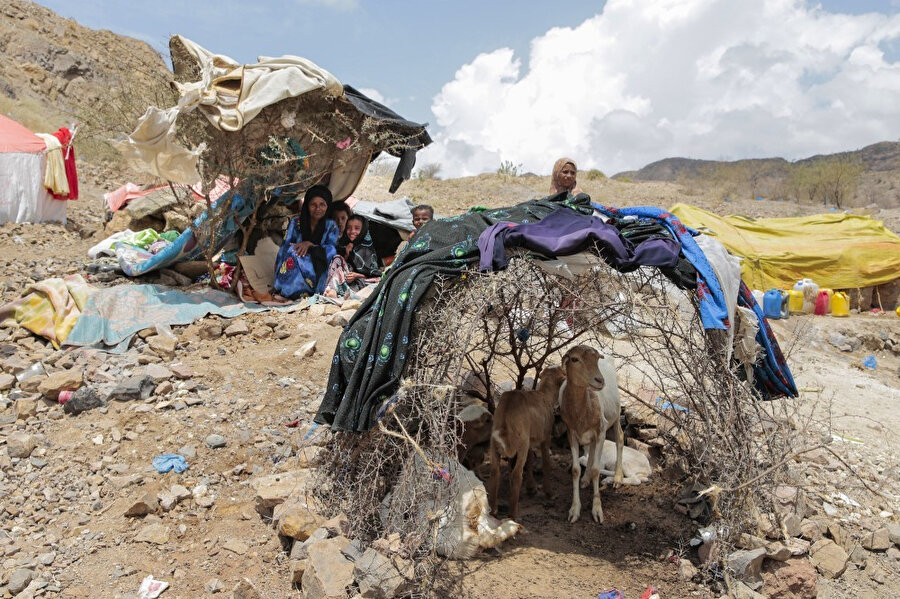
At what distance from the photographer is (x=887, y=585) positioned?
14.0ft

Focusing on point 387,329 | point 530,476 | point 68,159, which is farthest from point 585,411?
point 68,159

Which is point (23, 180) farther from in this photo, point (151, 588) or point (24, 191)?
point (151, 588)

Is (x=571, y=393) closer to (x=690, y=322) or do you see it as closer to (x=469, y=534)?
(x=690, y=322)

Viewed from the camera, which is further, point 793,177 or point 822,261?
point 793,177

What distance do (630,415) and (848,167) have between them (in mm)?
24527

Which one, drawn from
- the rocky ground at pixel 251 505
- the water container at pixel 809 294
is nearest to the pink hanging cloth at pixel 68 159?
the rocky ground at pixel 251 505

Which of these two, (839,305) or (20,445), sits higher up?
(839,305)

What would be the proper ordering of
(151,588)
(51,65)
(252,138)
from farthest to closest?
1. (51,65)
2. (252,138)
3. (151,588)

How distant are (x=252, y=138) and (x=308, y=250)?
165cm

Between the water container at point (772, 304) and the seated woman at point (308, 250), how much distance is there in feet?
23.8

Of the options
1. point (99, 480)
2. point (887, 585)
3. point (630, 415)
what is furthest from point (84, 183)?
point (887, 585)

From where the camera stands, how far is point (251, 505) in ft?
16.0

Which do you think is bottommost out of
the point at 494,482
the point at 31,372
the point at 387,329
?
the point at 31,372

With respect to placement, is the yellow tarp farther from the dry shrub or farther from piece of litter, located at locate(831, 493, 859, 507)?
the dry shrub
